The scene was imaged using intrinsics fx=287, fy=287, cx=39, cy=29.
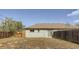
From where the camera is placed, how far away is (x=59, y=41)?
5.01 meters

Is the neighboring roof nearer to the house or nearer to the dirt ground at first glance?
the house

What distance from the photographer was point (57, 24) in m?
4.98

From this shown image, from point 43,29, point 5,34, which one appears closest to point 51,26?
point 43,29

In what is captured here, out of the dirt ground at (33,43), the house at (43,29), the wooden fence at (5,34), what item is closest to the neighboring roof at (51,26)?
the house at (43,29)

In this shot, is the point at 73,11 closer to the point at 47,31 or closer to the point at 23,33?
the point at 47,31

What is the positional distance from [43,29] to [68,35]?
45 cm

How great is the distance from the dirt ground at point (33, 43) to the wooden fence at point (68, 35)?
0.24ft

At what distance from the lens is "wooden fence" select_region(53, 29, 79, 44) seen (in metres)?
5.00
